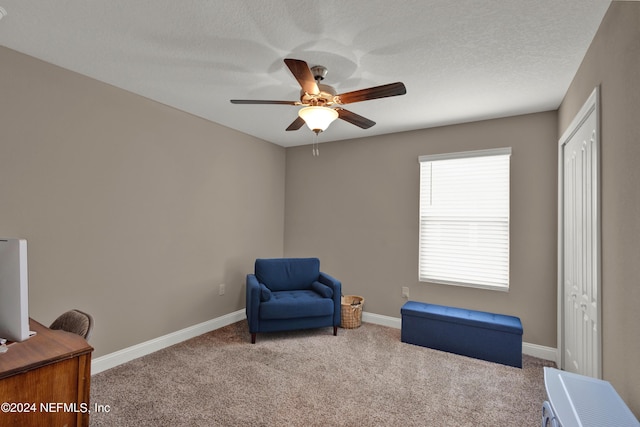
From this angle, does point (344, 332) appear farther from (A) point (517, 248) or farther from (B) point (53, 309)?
(B) point (53, 309)

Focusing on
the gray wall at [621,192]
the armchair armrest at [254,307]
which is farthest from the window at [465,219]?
the armchair armrest at [254,307]

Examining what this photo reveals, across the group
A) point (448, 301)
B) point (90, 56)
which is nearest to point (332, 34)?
point (90, 56)

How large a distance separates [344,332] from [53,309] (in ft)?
9.54

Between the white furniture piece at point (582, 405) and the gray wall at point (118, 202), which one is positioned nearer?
the white furniture piece at point (582, 405)

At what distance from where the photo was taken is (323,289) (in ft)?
13.2

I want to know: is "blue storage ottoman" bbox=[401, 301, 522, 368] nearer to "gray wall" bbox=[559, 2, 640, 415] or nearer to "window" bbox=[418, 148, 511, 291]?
"window" bbox=[418, 148, 511, 291]

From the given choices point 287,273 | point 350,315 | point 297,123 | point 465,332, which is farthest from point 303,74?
point 350,315

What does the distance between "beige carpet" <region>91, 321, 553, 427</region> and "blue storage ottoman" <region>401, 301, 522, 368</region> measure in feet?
0.29

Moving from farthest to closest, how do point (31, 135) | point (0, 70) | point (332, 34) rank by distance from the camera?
point (31, 135) < point (0, 70) < point (332, 34)

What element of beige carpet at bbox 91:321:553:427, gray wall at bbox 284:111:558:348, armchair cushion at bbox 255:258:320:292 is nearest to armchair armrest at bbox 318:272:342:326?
beige carpet at bbox 91:321:553:427

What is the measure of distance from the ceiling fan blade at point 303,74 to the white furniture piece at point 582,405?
79.2 inches

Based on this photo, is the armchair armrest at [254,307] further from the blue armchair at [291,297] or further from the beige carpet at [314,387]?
the beige carpet at [314,387]

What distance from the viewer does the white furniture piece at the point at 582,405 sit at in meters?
1.17

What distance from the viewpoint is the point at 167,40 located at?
2.22m
